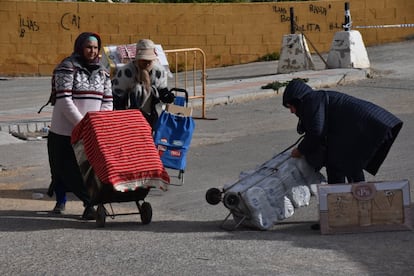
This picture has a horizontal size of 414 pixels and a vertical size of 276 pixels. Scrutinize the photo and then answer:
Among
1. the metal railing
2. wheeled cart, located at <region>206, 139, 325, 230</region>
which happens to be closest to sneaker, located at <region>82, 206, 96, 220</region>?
wheeled cart, located at <region>206, 139, 325, 230</region>

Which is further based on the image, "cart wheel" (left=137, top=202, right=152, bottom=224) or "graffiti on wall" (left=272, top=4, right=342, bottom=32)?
"graffiti on wall" (left=272, top=4, right=342, bottom=32)

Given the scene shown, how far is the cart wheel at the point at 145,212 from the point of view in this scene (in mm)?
8602

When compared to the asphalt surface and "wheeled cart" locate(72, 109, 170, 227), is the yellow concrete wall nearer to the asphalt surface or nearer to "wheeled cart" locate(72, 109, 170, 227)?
the asphalt surface

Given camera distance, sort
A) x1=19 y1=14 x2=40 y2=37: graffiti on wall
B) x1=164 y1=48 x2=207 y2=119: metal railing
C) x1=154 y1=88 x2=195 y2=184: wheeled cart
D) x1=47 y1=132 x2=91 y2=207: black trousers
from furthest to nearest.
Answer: x1=19 y1=14 x2=40 y2=37: graffiti on wall
x1=164 y1=48 x2=207 y2=119: metal railing
x1=154 y1=88 x2=195 y2=184: wheeled cart
x1=47 y1=132 x2=91 y2=207: black trousers

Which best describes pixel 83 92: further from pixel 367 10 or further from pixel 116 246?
pixel 367 10

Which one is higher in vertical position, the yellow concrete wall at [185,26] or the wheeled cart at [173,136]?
the yellow concrete wall at [185,26]

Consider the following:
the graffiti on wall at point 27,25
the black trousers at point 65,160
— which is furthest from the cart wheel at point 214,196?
the graffiti on wall at point 27,25

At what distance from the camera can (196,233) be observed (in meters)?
8.16

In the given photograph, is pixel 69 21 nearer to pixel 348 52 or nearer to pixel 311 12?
pixel 311 12

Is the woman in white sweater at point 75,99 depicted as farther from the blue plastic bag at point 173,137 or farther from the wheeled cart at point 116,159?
the blue plastic bag at point 173,137

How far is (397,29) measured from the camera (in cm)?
2561

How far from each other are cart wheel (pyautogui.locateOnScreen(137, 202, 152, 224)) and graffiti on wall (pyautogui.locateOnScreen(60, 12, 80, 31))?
52.8 feet

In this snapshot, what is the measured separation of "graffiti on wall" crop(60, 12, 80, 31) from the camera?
79.0 ft

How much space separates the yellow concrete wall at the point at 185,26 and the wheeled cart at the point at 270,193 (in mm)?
16585
